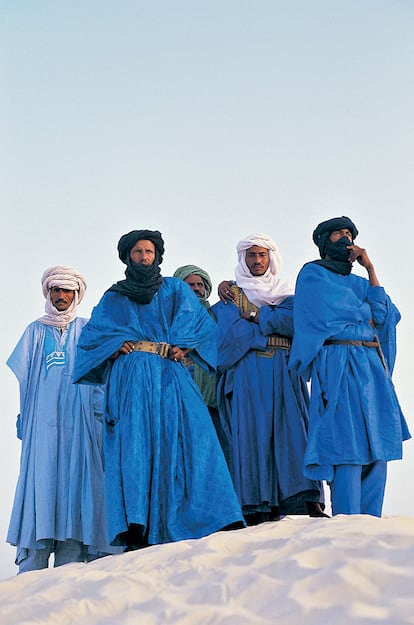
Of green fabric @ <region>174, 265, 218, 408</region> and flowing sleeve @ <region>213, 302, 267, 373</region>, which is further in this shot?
green fabric @ <region>174, 265, 218, 408</region>

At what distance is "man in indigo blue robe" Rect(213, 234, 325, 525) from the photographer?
750 centimetres

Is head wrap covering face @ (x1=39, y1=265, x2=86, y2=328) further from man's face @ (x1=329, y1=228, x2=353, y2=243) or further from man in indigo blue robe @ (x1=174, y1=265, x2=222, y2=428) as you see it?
man's face @ (x1=329, y1=228, x2=353, y2=243)

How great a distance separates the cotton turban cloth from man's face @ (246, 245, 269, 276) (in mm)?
660

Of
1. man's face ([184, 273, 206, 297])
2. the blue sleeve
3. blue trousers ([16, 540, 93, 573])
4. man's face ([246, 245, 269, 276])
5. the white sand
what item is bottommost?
blue trousers ([16, 540, 93, 573])

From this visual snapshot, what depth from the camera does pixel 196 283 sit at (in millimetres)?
8828

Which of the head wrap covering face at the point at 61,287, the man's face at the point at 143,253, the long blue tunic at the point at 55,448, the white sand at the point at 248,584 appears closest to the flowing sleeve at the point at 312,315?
the man's face at the point at 143,253

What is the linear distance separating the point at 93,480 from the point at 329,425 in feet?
6.42

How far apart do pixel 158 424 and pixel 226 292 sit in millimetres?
1761

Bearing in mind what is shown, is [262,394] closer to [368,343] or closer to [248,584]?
[368,343]

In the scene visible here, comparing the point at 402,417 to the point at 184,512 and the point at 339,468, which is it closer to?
the point at 339,468

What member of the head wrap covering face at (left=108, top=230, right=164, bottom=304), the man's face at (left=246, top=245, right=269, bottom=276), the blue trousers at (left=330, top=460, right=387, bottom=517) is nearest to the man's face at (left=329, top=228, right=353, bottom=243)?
the man's face at (left=246, top=245, right=269, bottom=276)

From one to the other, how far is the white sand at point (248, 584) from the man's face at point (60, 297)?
3798 mm

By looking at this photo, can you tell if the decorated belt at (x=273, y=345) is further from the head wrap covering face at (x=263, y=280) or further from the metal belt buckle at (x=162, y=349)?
the metal belt buckle at (x=162, y=349)

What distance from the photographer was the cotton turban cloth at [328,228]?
7539mm
